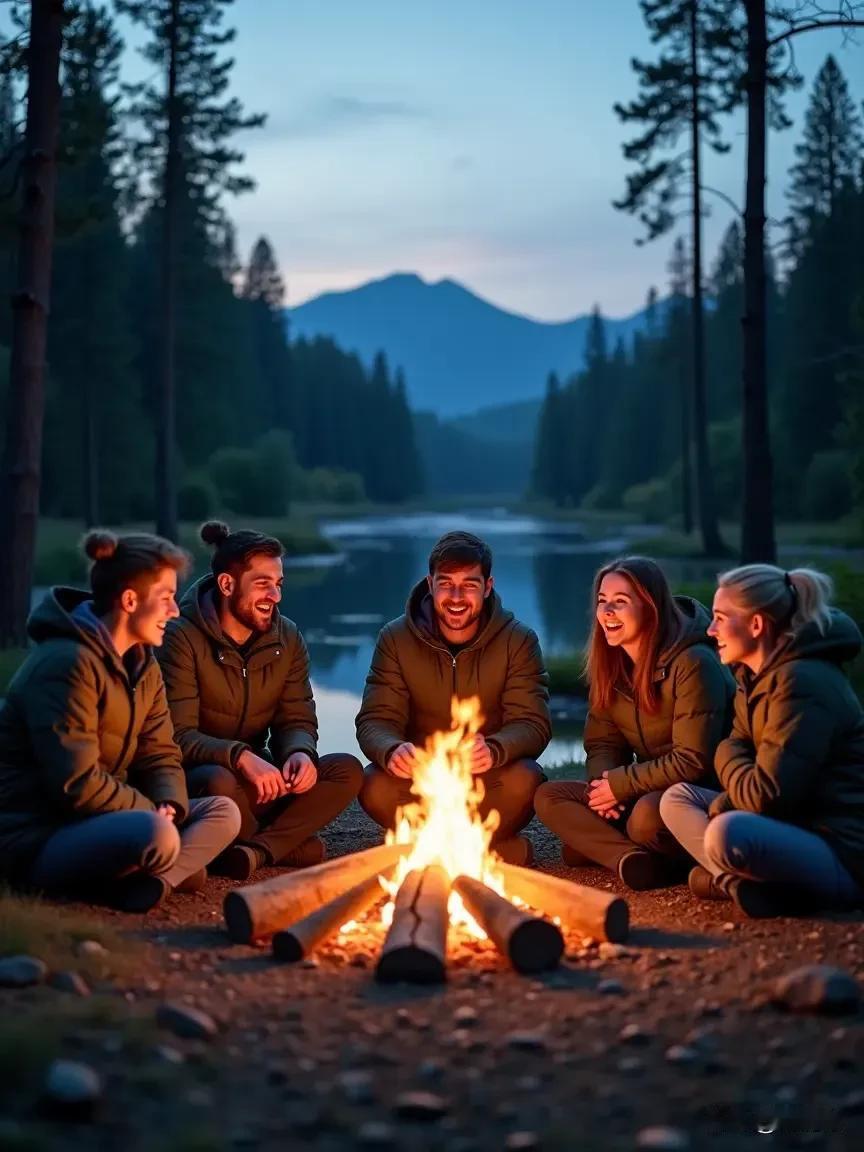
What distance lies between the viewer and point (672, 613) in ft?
21.9

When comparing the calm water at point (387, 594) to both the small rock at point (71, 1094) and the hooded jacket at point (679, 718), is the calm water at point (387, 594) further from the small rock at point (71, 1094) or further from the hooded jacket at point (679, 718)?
the small rock at point (71, 1094)

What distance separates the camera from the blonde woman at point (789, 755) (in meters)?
5.62

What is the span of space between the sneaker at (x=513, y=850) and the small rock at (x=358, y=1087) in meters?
3.23

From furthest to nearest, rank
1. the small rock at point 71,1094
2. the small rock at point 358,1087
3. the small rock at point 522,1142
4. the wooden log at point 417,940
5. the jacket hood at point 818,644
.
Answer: the jacket hood at point 818,644 < the wooden log at point 417,940 < the small rock at point 358,1087 < the small rock at point 71,1094 < the small rock at point 522,1142

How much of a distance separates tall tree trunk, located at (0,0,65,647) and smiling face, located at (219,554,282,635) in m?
7.61

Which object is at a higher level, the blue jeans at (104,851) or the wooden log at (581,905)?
the blue jeans at (104,851)

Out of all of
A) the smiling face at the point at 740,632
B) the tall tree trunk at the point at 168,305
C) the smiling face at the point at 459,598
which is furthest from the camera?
the tall tree trunk at the point at 168,305

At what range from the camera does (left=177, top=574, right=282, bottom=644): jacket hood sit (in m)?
6.94

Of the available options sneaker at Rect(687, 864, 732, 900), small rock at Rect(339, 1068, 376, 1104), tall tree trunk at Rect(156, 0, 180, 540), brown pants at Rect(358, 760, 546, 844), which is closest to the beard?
brown pants at Rect(358, 760, 546, 844)

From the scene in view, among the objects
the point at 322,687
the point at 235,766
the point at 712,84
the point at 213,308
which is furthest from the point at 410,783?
the point at 213,308

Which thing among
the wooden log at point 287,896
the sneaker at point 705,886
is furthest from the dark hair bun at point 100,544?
the sneaker at point 705,886

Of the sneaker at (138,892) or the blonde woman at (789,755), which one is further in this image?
the sneaker at (138,892)

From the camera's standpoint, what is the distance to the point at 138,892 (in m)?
5.95

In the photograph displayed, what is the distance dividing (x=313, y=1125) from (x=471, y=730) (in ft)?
11.9
